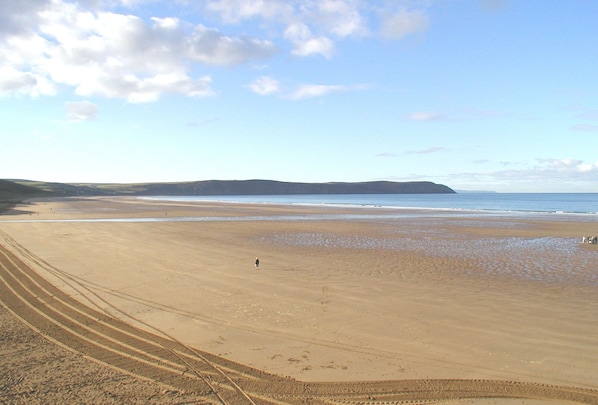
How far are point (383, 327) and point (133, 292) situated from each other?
21.8 feet

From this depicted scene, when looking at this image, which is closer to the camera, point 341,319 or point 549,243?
point 341,319

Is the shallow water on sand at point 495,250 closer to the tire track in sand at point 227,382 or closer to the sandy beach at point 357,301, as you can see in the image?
the sandy beach at point 357,301

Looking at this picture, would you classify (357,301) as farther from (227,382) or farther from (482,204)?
(482,204)

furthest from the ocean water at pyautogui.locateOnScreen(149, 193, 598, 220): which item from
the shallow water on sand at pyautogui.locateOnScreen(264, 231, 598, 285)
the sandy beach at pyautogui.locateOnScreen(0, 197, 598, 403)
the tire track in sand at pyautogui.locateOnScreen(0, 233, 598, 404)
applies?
the tire track in sand at pyautogui.locateOnScreen(0, 233, 598, 404)

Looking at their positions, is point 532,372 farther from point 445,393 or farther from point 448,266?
point 448,266

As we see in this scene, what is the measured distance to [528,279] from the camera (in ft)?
44.9

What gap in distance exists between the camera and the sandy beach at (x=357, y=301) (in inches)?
273

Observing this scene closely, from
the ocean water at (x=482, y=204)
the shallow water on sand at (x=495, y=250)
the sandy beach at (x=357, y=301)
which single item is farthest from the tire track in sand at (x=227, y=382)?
the ocean water at (x=482, y=204)

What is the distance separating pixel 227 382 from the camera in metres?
6.08

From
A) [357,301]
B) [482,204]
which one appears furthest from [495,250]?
[482,204]

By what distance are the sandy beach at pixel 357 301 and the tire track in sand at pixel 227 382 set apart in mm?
263

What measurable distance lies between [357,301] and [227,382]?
526cm

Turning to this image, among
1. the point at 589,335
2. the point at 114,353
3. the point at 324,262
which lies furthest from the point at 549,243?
the point at 114,353

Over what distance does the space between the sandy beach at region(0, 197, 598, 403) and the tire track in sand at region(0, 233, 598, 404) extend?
263 millimetres
